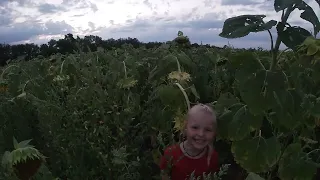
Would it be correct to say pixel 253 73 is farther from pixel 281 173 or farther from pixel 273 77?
pixel 281 173

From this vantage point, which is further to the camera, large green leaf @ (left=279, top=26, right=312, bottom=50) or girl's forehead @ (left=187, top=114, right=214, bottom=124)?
girl's forehead @ (left=187, top=114, right=214, bottom=124)

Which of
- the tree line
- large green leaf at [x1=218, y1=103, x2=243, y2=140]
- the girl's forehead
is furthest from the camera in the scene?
the tree line

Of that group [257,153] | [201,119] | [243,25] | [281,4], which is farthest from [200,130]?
[281,4]

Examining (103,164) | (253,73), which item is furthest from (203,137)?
(253,73)

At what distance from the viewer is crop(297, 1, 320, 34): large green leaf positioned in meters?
1.29

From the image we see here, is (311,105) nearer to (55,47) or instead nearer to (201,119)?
(201,119)

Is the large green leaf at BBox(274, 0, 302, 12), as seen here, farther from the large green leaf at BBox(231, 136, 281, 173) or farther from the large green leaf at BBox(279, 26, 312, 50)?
the large green leaf at BBox(231, 136, 281, 173)

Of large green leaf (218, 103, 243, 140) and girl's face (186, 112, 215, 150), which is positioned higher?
large green leaf (218, 103, 243, 140)

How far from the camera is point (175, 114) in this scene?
2.22 meters

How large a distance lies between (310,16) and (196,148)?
1.15 m

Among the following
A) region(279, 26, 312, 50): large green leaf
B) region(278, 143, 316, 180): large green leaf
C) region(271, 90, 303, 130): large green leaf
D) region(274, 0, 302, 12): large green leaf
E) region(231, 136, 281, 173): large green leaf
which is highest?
region(274, 0, 302, 12): large green leaf

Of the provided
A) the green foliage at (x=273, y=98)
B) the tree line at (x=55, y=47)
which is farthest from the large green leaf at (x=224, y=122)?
the tree line at (x=55, y=47)

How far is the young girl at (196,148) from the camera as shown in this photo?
2.08m

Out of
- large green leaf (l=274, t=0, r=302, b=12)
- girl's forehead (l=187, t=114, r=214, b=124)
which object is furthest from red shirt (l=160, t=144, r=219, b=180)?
large green leaf (l=274, t=0, r=302, b=12)
